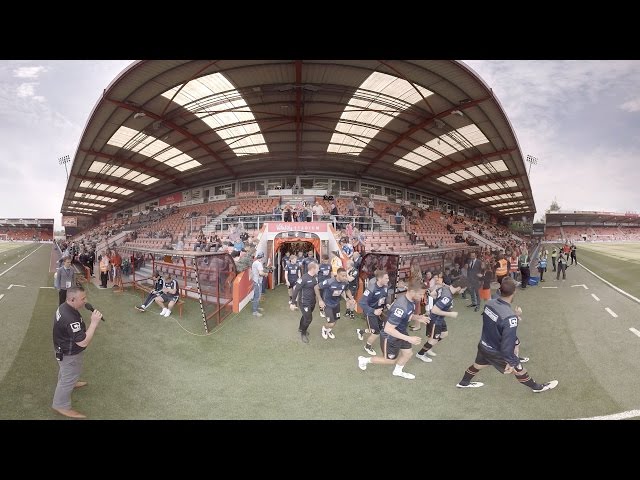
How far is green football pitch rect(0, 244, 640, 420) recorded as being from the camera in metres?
1.59

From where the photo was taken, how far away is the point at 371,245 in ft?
8.59

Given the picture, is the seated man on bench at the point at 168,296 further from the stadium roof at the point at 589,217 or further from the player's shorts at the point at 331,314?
the stadium roof at the point at 589,217

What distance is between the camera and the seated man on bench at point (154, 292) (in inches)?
83.7

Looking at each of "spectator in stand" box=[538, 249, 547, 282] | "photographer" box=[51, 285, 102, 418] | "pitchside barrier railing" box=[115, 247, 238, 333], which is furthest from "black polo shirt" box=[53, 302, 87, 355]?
"spectator in stand" box=[538, 249, 547, 282]

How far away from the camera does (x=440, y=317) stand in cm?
231

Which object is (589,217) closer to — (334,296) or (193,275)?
(334,296)

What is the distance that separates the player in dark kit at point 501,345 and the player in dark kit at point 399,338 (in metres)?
0.44

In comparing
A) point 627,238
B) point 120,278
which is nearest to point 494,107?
point 627,238

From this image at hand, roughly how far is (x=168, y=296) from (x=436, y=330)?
8.61 feet

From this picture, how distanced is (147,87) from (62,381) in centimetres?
327

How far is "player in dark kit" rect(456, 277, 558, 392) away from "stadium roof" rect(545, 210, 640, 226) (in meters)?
1.54

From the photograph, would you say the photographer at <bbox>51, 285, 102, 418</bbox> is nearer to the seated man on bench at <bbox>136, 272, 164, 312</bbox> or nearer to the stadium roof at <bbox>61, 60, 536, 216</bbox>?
the seated man on bench at <bbox>136, 272, 164, 312</bbox>
